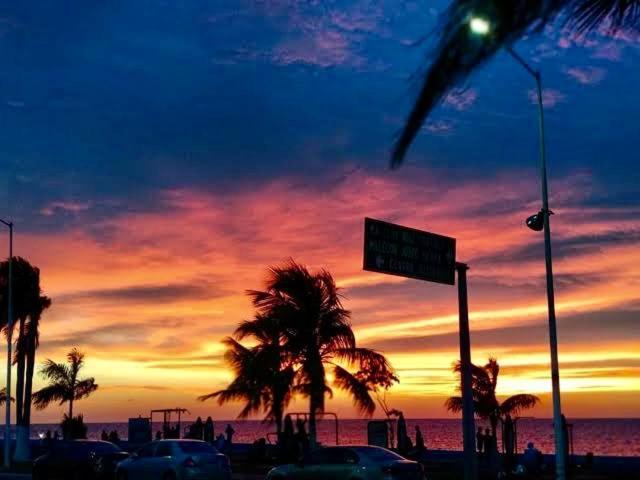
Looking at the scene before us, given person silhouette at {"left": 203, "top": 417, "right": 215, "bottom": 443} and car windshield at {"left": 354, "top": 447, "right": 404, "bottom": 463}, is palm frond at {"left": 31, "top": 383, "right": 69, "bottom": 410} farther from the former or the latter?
car windshield at {"left": 354, "top": 447, "right": 404, "bottom": 463}

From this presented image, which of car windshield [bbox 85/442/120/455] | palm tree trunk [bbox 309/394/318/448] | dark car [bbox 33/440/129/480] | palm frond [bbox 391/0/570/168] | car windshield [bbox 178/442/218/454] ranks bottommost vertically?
dark car [bbox 33/440/129/480]

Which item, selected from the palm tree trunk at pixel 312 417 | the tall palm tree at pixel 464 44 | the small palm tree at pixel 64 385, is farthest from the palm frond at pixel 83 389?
the tall palm tree at pixel 464 44

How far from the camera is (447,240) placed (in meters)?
18.6

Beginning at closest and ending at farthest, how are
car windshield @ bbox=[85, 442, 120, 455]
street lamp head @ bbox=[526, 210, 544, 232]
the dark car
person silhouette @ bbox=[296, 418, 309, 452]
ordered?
street lamp head @ bbox=[526, 210, 544, 232] → the dark car → car windshield @ bbox=[85, 442, 120, 455] → person silhouette @ bbox=[296, 418, 309, 452]

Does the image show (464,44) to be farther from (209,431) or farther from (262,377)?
(209,431)

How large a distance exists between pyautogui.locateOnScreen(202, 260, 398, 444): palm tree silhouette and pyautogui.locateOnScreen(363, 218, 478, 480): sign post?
13529 mm

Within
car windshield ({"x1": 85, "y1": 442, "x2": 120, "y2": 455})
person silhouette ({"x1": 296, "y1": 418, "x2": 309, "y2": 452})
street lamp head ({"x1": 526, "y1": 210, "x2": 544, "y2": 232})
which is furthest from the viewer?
person silhouette ({"x1": 296, "y1": 418, "x2": 309, "y2": 452})

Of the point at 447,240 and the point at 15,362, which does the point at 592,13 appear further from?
the point at 15,362

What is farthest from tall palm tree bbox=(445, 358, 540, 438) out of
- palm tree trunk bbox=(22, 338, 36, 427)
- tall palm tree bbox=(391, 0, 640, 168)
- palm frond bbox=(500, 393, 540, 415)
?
tall palm tree bbox=(391, 0, 640, 168)

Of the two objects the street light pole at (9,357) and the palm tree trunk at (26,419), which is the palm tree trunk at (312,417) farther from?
the palm tree trunk at (26,419)

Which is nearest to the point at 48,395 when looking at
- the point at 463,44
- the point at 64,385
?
the point at 64,385

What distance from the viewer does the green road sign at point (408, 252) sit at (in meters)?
16.7

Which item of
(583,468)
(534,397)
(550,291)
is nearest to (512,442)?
(583,468)

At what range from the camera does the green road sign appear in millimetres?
16734
